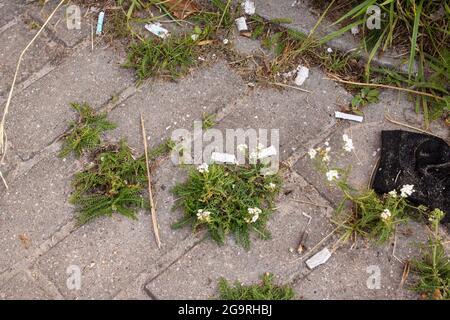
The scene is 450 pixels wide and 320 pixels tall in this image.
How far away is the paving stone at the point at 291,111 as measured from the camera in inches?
115

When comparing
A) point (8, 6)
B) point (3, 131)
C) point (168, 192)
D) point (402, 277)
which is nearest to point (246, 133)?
point (168, 192)

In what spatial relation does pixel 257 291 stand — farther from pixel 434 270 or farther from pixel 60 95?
pixel 60 95

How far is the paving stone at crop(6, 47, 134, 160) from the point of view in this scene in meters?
2.90

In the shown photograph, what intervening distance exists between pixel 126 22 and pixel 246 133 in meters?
0.93

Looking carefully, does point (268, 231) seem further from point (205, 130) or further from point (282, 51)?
point (282, 51)

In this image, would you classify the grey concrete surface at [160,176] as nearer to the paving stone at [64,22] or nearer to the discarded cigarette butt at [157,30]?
the paving stone at [64,22]

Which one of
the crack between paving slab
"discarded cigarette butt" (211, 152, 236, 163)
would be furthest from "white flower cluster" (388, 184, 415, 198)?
the crack between paving slab

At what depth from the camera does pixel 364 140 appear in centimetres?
291

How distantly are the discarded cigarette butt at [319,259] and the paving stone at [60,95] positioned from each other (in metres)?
1.28

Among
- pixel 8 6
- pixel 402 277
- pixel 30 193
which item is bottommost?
pixel 402 277

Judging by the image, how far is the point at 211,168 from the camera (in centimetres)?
272

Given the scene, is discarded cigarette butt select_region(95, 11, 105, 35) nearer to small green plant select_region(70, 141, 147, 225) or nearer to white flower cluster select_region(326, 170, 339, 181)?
small green plant select_region(70, 141, 147, 225)

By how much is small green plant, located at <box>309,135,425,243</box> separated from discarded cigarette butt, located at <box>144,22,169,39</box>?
42.0 inches

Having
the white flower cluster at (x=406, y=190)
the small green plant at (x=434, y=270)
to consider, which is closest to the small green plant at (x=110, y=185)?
the white flower cluster at (x=406, y=190)
